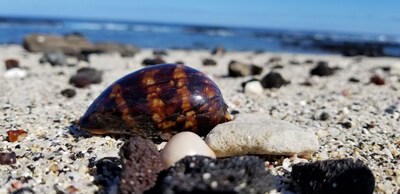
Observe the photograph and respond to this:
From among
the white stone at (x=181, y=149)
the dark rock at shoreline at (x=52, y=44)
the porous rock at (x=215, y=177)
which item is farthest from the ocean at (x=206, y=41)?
the porous rock at (x=215, y=177)

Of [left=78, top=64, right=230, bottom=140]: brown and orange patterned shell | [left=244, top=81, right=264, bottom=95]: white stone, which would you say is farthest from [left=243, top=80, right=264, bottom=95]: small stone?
[left=78, top=64, right=230, bottom=140]: brown and orange patterned shell

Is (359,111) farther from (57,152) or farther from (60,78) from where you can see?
(60,78)

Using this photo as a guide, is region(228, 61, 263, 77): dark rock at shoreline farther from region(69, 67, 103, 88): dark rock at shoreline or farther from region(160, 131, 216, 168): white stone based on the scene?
region(160, 131, 216, 168): white stone

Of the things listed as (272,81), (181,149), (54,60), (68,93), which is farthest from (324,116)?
(54,60)

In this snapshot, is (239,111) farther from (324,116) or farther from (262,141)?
(262,141)

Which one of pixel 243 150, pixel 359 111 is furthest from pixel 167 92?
pixel 359 111

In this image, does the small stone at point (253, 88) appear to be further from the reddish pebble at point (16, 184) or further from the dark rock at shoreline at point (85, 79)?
the reddish pebble at point (16, 184)
